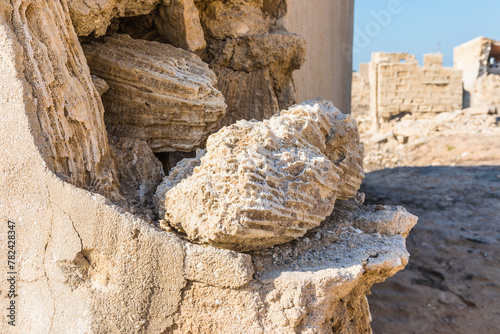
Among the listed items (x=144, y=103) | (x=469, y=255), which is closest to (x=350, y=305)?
(x=144, y=103)

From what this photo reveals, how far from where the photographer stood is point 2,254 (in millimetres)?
1486

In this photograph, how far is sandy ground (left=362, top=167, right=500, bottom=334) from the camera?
3.17 m

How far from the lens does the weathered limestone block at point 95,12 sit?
1.71 meters

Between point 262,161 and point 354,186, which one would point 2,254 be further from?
point 354,186

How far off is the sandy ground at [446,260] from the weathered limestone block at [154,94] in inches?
83.1

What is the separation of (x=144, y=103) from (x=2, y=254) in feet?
2.87

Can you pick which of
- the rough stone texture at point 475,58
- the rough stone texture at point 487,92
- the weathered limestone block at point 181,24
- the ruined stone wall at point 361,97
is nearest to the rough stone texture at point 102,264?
the weathered limestone block at point 181,24

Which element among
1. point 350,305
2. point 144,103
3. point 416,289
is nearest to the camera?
point 350,305

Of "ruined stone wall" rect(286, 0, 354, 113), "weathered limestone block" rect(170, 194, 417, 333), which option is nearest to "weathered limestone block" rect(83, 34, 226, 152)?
"weathered limestone block" rect(170, 194, 417, 333)

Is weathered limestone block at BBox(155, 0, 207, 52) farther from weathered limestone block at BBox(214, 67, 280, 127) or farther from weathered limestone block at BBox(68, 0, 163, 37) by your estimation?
weathered limestone block at BBox(214, 67, 280, 127)

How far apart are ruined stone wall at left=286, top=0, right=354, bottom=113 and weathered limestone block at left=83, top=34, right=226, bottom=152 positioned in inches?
45.6

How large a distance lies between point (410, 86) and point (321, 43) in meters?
7.29

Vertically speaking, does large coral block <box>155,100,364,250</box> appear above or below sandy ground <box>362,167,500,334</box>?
above

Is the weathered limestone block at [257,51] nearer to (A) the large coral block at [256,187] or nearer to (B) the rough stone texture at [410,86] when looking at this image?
(A) the large coral block at [256,187]
